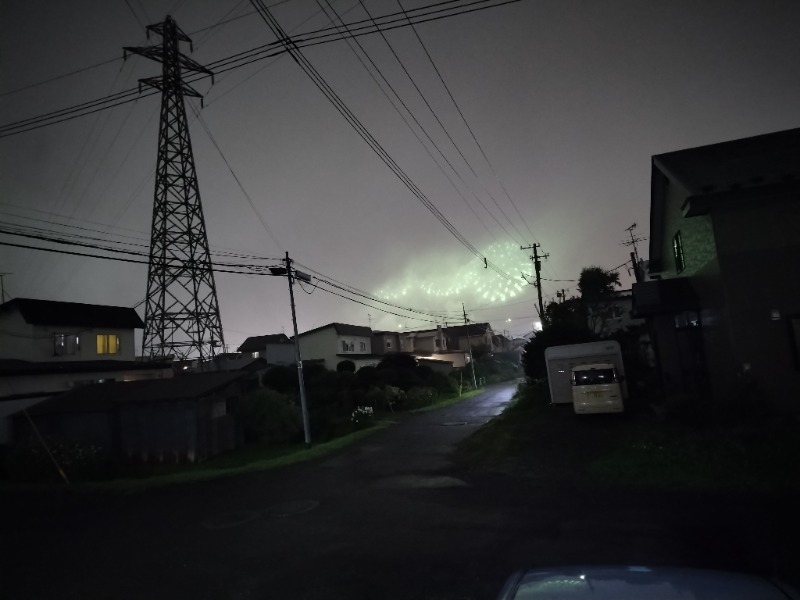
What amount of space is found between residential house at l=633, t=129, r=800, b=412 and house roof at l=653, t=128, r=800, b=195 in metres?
0.03

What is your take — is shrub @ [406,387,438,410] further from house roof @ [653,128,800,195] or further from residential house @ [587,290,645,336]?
house roof @ [653,128,800,195]

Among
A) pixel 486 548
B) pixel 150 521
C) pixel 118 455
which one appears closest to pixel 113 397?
pixel 118 455

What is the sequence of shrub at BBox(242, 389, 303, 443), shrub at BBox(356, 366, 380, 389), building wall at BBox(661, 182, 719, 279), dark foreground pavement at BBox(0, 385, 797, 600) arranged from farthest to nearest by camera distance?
1. shrub at BBox(356, 366, 380, 389)
2. shrub at BBox(242, 389, 303, 443)
3. building wall at BBox(661, 182, 719, 279)
4. dark foreground pavement at BBox(0, 385, 797, 600)

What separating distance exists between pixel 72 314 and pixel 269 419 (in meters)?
20.1

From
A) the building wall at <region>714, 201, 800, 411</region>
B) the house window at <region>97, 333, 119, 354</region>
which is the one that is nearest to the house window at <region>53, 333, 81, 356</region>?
the house window at <region>97, 333, 119, 354</region>

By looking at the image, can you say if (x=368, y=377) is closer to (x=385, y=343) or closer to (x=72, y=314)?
(x=72, y=314)

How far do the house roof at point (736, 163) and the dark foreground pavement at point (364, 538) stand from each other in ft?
28.9

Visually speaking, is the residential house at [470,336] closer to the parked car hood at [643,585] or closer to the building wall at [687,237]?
the building wall at [687,237]

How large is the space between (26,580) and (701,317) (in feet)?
61.2

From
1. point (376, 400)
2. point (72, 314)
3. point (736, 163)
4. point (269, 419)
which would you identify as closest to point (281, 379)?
point (376, 400)

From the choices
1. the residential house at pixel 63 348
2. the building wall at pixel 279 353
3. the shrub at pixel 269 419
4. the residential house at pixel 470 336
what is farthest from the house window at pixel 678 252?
the residential house at pixel 470 336

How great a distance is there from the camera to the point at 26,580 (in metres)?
7.33

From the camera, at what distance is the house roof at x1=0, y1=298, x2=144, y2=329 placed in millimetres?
28531

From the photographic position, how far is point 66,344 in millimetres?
29688
